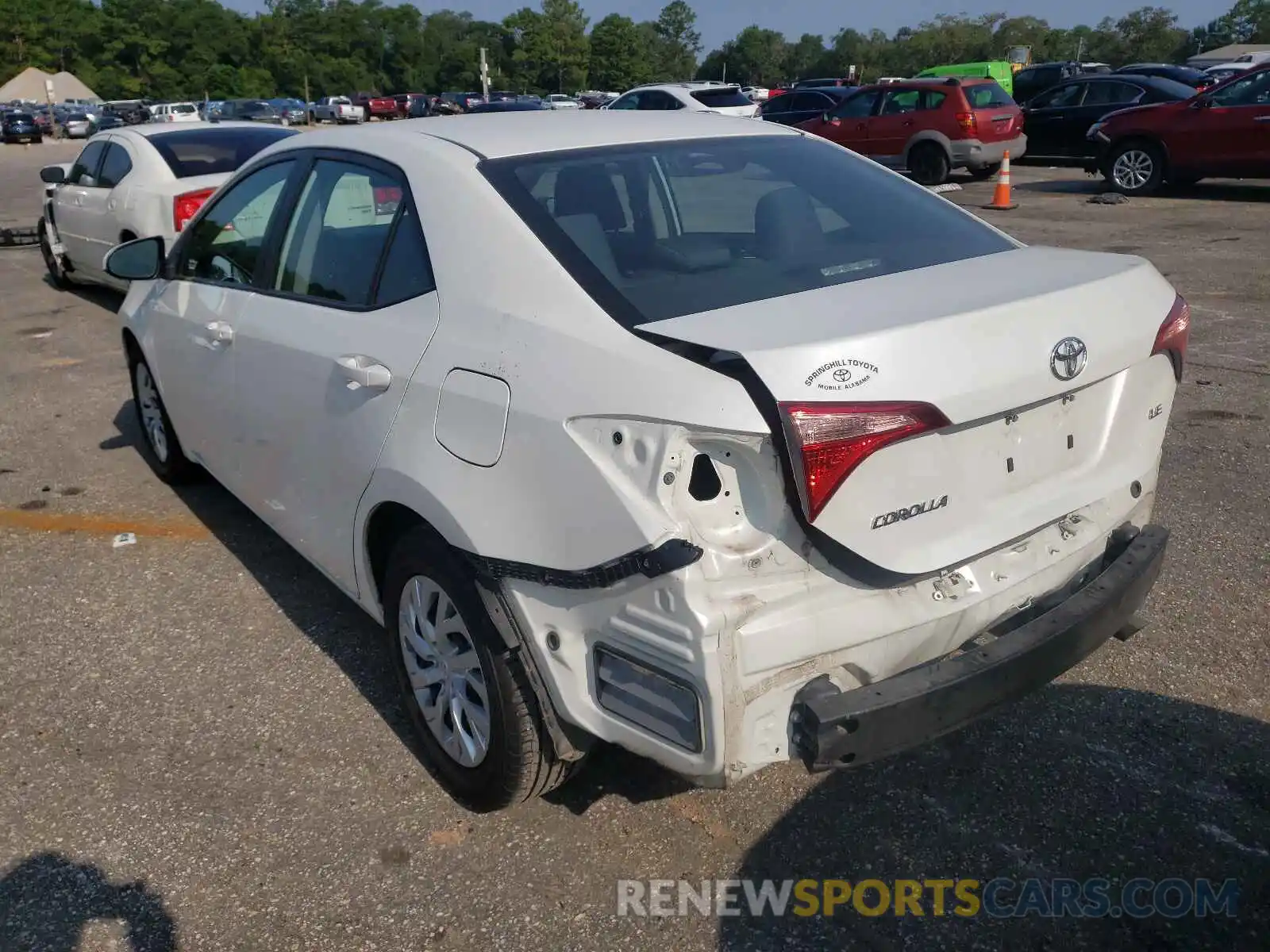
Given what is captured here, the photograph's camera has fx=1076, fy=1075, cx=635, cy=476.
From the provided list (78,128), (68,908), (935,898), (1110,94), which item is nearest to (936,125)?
(1110,94)

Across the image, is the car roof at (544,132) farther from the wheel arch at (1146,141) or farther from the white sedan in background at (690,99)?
the white sedan in background at (690,99)

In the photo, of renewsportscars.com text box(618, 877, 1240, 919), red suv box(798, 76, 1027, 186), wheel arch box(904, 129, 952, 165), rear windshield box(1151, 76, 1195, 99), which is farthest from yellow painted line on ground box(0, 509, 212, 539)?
rear windshield box(1151, 76, 1195, 99)

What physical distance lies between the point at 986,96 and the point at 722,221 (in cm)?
1605

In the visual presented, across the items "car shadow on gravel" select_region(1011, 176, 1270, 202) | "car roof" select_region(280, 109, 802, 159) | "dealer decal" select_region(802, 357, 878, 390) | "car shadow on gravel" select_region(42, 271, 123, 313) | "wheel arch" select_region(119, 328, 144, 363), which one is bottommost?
"car shadow on gravel" select_region(42, 271, 123, 313)

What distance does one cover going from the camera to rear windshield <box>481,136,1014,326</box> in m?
2.59

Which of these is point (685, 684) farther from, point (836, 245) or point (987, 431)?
point (836, 245)

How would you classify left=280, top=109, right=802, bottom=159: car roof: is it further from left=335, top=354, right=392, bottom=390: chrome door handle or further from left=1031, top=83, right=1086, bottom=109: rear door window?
left=1031, top=83, right=1086, bottom=109: rear door window

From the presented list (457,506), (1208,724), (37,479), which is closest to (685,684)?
(457,506)

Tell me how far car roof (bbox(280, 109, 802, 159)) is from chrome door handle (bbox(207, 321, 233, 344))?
0.68m

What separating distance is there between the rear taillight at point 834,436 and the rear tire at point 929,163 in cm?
1647

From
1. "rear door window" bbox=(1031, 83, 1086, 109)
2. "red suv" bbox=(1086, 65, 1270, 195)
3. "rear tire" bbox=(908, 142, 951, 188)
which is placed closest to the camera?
"red suv" bbox=(1086, 65, 1270, 195)

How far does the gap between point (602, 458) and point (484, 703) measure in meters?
0.87

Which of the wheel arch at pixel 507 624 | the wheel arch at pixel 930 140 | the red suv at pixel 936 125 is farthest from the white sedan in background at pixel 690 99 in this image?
the wheel arch at pixel 507 624

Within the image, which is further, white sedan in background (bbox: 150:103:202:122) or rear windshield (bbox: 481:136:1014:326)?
white sedan in background (bbox: 150:103:202:122)
